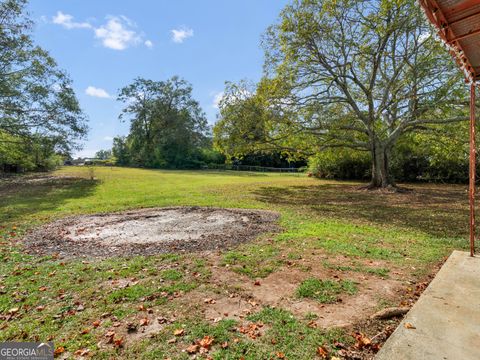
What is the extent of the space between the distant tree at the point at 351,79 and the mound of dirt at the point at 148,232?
7.42m

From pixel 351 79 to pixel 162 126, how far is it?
38.5 meters

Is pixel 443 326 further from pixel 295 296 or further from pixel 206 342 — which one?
pixel 206 342

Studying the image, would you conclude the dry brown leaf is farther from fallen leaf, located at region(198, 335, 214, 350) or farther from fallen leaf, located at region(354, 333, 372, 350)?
fallen leaf, located at region(354, 333, 372, 350)

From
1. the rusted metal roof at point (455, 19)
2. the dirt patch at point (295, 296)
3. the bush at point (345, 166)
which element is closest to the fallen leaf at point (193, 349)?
the dirt patch at point (295, 296)

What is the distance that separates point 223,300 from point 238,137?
1309 cm

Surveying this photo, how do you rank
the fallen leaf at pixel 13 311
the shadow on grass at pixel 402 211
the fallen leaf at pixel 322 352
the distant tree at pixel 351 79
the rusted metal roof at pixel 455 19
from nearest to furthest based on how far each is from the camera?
the fallen leaf at pixel 322 352
the rusted metal roof at pixel 455 19
the fallen leaf at pixel 13 311
the shadow on grass at pixel 402 211
the distant tree at pixel 351 79

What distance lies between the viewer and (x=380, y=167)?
15797mm

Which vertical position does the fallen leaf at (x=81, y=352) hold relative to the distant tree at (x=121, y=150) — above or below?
below

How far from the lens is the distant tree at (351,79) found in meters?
12.4

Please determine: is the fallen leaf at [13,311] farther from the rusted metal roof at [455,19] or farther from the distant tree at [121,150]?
the distant tree at [121,150]

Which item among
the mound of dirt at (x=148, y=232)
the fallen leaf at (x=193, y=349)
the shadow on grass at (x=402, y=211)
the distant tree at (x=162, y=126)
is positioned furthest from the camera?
the distant tree at (x=162, y=126)

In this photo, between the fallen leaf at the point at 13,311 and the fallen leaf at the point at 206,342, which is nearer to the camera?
the fallen leaf at the point at 206,342

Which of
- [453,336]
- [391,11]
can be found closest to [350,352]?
[453,336]

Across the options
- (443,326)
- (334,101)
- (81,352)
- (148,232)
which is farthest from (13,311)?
(334,101)
